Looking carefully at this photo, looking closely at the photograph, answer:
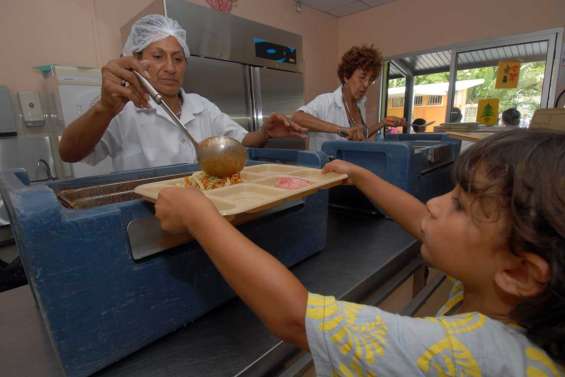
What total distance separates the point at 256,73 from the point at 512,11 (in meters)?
2.71

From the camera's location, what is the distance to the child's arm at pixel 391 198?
2.32ft

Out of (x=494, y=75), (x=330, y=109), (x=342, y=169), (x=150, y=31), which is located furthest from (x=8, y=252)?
(x=494, y=75)

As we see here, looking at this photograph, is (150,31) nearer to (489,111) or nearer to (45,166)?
(45,166)

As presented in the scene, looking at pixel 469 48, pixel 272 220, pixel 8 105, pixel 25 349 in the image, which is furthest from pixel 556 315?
pixel 469 48

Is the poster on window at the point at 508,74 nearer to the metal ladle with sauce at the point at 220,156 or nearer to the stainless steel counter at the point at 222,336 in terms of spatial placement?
the stainless steel counter at the point at 222,336

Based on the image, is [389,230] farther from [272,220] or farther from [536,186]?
[536,186]

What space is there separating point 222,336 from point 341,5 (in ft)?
14.2

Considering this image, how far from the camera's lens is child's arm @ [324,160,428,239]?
71cm

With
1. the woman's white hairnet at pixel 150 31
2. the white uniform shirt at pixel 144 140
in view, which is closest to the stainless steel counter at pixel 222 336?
the white uniform shirt at pixel 144 140

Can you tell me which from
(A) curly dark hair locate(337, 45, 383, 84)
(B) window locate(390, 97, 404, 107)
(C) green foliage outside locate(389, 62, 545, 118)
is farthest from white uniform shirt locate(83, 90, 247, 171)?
(B) window locate(390, 97, 404, 107)

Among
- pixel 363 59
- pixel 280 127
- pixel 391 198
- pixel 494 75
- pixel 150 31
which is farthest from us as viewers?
pixel 494 75

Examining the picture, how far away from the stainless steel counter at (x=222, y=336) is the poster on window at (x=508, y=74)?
319 centimetres

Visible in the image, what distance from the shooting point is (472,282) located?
0.44 metres

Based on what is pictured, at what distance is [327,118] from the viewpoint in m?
2.11
